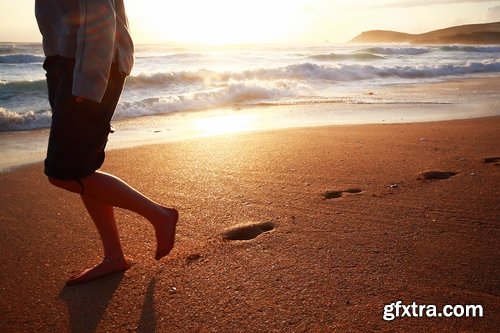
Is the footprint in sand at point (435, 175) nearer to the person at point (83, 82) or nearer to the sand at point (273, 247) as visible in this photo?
the sand at point (273, 247)

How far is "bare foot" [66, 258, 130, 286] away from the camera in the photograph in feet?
6.65

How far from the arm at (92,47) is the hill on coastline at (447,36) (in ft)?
221

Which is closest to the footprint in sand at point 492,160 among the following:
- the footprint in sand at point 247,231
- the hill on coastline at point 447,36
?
the footprint in sand at point 247,231

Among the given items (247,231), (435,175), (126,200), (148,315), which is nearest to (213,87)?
(435,175)

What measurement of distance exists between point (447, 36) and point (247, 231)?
8041cm

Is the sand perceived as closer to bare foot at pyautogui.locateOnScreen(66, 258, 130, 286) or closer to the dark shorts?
bare foot at pyautogui.locateOnScreen(66, 258, 130, 286)

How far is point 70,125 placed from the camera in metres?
1.73

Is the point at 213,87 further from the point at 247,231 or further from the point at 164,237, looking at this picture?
the point at 164,237

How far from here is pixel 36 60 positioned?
61.1 feet

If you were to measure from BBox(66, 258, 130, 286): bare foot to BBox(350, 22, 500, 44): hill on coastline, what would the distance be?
221 ft

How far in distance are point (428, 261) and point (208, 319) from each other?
43.7 inches

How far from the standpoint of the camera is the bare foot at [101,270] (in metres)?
2.03

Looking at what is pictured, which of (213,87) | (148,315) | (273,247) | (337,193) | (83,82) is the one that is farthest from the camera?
(213,87)

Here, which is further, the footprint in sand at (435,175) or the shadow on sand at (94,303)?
the footprint in sand at (435,175)
